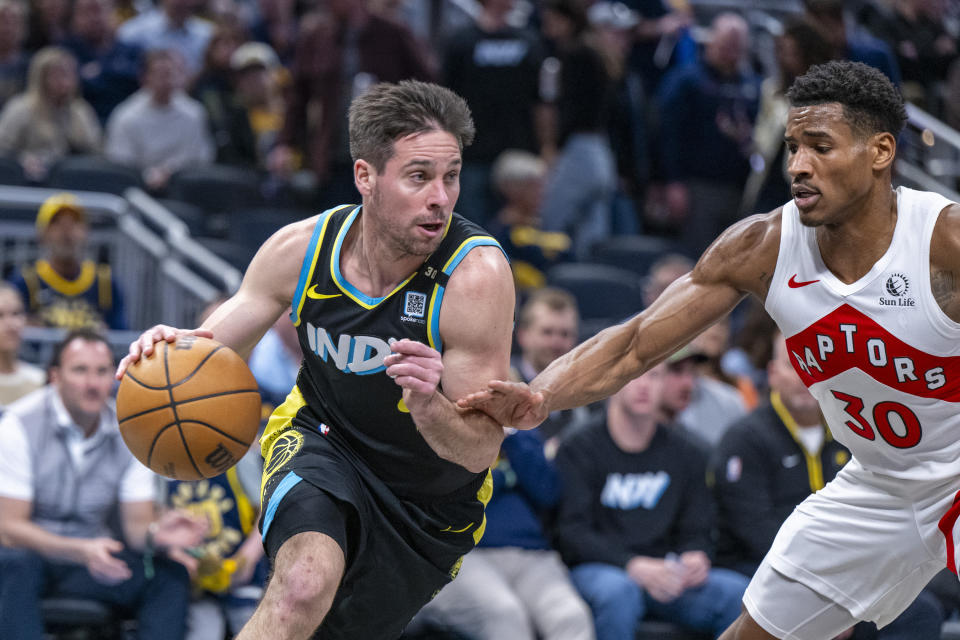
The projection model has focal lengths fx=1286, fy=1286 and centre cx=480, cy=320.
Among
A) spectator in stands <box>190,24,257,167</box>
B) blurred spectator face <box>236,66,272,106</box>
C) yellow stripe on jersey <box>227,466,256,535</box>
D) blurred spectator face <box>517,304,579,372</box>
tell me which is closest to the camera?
yellow stripe on jersey <box>227,466,256,535</box>

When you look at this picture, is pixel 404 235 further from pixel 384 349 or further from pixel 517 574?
pixel 517 574

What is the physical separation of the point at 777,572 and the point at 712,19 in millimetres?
9524

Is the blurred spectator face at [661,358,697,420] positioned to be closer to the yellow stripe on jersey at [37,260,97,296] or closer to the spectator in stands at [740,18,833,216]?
the spectator in stands at [740,18,833,216]

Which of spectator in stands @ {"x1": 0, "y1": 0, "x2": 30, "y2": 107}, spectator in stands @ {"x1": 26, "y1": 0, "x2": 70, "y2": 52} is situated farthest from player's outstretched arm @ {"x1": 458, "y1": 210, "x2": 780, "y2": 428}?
spectator in stands @ {"x1": 26, "y1": 0, "x2": 70, "y2": 52}

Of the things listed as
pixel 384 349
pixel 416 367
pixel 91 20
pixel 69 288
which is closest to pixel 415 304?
pixel 384 349

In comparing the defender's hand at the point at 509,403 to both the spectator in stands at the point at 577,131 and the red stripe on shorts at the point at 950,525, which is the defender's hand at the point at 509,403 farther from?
the spectator in stands at the point at 577,131

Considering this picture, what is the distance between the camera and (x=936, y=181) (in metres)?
9.77

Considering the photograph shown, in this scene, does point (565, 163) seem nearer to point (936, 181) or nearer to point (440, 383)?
point (936, 181)

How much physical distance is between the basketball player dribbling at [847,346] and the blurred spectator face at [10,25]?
7682mm

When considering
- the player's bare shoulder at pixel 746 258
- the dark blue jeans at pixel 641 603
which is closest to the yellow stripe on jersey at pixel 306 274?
the player's bare shoulder at pixel 746 258

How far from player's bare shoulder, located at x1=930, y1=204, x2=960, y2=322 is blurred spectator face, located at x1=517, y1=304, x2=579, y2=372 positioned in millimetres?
3551

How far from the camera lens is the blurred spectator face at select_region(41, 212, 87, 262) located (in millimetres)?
8766

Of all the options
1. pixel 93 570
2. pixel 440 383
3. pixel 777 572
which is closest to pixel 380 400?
pixel 440 383

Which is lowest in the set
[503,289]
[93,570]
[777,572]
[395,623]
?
[93,570]
